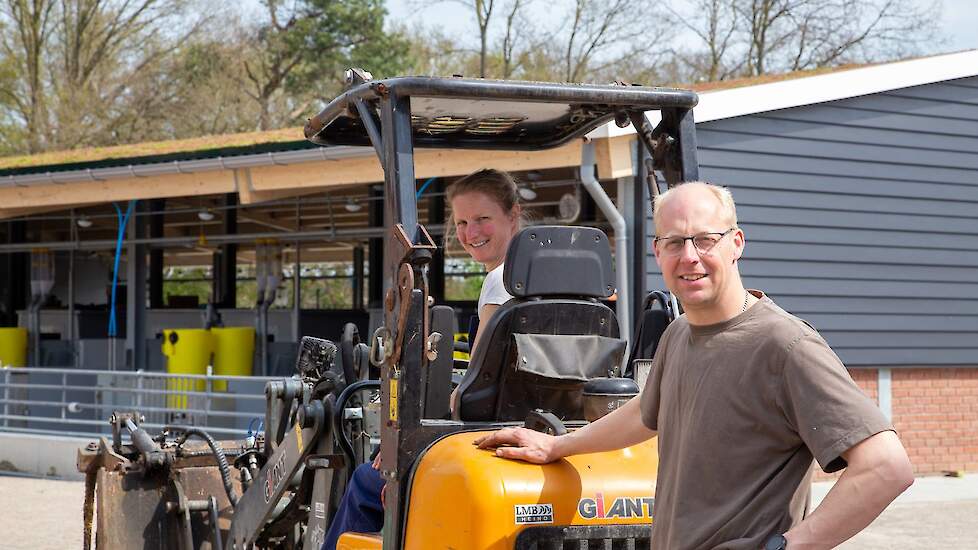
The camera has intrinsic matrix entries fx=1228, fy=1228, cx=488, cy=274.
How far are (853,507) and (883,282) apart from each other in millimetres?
11004

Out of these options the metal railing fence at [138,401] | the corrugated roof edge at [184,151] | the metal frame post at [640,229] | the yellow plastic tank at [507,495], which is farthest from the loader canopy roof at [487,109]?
the corrugated roof edge at [184,151]

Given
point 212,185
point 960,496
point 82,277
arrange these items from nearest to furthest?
1. point 960,496
2. point 212,185
3. point 82,277

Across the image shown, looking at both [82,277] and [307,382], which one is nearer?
[307,382]

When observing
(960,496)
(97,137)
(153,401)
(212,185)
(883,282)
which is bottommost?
(960,496)

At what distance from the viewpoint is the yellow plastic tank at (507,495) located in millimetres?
3346

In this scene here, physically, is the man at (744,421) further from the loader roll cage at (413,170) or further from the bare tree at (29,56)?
the bare tree at (29,56)

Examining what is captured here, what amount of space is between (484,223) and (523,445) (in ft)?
3.84

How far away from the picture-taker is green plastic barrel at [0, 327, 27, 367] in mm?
19031

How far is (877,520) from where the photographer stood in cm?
1019

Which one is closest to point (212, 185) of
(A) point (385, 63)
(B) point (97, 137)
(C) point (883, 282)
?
(C) point (883, 282)

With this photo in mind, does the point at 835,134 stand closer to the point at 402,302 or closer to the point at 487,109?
the point at 487,109

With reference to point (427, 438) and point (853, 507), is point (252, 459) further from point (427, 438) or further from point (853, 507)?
point (853, 507)

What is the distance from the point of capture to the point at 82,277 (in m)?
25.3

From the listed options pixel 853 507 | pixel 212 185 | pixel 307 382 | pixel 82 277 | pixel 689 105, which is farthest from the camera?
pixel 82 277
